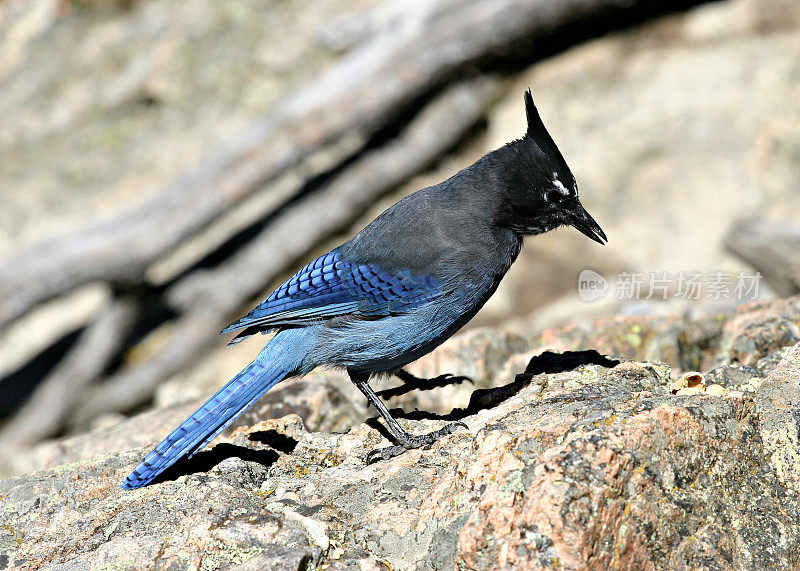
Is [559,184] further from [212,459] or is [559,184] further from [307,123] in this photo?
[307,123]

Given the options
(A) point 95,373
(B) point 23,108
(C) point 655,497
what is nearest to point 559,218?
(C) point 655,497

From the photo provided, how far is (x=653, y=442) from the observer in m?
2.78

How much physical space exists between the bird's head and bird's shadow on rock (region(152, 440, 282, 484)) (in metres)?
1.64

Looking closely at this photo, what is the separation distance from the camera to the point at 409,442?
3.69m

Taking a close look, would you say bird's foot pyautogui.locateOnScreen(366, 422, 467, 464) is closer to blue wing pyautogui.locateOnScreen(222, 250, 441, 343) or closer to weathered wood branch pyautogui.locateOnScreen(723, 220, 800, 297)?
blue wing pyautogui.locateOnScreen(222, 250, 441, 343)

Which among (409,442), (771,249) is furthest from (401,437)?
(771,249)

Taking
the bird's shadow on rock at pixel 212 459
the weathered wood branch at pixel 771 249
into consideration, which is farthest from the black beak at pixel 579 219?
A: the weathered wood branch at pixel 771 249

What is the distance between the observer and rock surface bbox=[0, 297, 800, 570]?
Result: 2.65m

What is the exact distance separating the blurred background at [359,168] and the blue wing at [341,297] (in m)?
3.66

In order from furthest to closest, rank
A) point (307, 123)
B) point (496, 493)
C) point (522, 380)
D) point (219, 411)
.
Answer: point (307, 123) < point (522, 380) < point (219, 411) < point (496, 493)

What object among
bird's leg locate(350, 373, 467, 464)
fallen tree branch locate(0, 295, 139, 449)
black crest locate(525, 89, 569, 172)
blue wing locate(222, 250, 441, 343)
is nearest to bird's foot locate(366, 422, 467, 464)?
bird's leg locate(350, 373, 467, 464)

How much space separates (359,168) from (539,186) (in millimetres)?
5042

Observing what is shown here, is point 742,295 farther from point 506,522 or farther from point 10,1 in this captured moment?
point 10,1

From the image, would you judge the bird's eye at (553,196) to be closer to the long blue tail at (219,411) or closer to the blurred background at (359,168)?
the long blue tail at (219,411)
